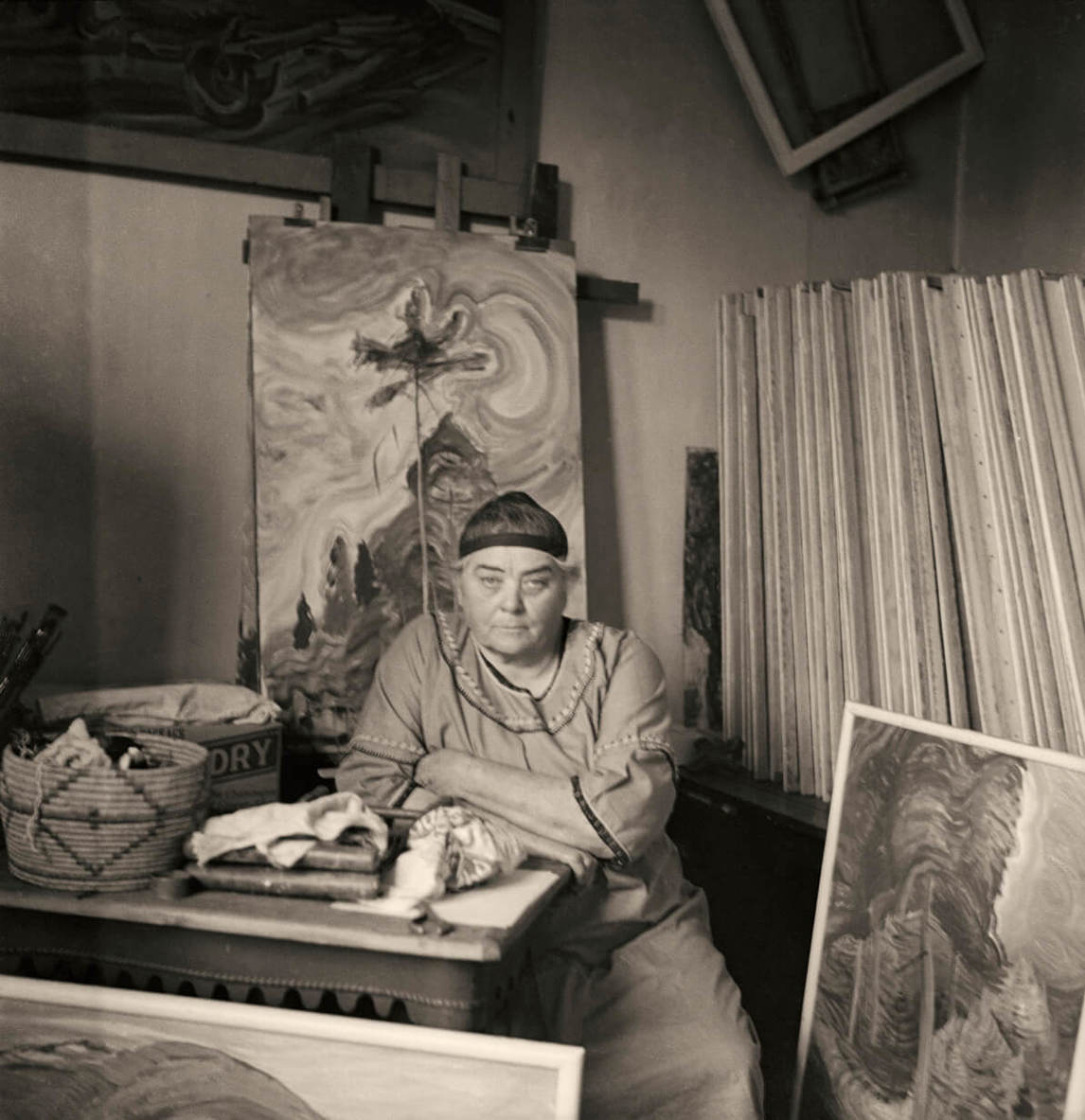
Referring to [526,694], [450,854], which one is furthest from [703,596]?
[450,854]

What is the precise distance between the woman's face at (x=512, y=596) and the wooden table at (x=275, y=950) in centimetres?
59

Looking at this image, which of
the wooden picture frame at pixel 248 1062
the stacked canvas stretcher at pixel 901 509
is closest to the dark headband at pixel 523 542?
the wooden picture frame at pixel 248 1062

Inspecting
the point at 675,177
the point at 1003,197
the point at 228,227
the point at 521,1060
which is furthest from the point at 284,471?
the point at 1003,197

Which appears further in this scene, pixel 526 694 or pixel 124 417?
pixel 124 417

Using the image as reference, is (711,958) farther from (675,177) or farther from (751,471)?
(675,177)

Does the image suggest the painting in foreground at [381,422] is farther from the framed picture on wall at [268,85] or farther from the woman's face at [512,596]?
the woman's face at [512,596]

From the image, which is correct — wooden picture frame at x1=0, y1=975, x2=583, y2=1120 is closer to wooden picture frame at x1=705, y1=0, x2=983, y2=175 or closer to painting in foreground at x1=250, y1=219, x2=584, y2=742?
painting in foreground at x1=250, y1=219, x2=584, y2=742

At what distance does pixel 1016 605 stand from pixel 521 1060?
159 cm

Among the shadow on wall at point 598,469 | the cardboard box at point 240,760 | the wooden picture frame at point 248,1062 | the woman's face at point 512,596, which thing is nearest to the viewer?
the wooden picture frame at point 248,1062

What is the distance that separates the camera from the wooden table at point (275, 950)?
68.3 inches

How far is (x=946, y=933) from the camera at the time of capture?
224 cm

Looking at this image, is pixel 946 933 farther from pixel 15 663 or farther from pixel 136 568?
pixel 136 568

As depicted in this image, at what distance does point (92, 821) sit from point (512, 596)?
863 mm

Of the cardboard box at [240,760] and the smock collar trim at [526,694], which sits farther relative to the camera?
the cardboard box at [240,760]
